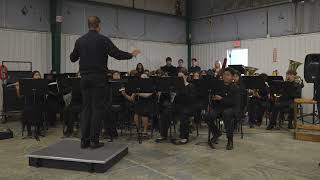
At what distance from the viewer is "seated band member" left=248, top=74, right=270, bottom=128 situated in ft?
25.0

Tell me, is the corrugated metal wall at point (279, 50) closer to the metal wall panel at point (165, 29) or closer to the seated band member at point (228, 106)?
the metal wall panel at point (165, 29)

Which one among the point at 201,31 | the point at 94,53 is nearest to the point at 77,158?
the point at 94,53

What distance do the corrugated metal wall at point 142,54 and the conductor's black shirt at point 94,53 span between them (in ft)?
20.5

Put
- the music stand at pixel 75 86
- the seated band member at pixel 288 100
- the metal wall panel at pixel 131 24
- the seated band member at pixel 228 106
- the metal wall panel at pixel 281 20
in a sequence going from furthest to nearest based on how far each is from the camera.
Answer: the metal wall panel at pixel 131 24 → the metal wall panel at pixel 281 20 → the seated band member at pixel 288 100 → the music stand at pixel 75 86 → the seated band member at pixel 228 106

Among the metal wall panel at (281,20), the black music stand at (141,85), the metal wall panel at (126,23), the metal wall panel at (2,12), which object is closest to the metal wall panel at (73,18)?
the metal wall panel at (126,23)

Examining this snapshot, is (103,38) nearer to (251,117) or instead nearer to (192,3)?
(251,117)

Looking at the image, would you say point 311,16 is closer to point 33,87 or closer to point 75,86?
point 75,86

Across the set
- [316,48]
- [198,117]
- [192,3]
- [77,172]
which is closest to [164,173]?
[77,172]

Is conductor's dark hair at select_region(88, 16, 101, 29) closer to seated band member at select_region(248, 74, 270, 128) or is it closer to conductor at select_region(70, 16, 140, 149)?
conductor at select_region(70, 16, 140, 149)

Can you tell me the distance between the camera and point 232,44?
39.3 feet

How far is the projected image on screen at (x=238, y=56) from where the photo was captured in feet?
38.4

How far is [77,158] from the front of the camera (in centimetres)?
407

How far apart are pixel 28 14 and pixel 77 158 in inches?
266

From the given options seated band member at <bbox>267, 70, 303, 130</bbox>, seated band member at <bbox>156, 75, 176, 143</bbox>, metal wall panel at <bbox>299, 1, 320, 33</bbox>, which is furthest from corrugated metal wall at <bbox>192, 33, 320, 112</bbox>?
seated band member at <bbox>156, 75, 176, 143</bbox>
